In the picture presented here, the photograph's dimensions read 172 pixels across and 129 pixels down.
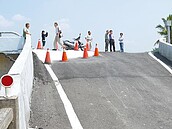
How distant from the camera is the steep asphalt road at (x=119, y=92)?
804cm

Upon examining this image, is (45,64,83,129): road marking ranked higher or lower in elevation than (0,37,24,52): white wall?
lower

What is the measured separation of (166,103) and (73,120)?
2743 millimetres

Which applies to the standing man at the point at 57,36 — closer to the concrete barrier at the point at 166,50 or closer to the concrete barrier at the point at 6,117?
the concrete barrier at the point at 166,50

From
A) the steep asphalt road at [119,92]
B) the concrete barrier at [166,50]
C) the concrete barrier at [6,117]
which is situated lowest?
the steep asphalt road at [119,92]

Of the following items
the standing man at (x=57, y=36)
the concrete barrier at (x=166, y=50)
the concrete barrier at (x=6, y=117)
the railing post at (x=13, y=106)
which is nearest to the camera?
the concrete barrier at (x=6, y=117)

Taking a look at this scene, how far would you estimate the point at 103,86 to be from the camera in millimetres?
10836

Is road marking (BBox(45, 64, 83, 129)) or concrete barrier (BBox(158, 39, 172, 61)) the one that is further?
concrete barrier (BBox(158, 39, 172, 61))

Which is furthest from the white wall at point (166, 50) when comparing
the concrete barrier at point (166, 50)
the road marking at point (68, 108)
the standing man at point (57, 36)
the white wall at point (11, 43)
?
the white wall at point (11, 43)

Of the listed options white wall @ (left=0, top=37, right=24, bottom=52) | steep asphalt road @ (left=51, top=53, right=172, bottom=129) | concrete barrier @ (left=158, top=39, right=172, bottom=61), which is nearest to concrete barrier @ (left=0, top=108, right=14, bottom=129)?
steep asphalt road @ (left=51, top=53, right=172, bottom=129)

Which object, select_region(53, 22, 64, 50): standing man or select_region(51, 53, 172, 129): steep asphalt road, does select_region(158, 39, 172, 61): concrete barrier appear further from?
select_region(53, 22, 64, 50): standing man

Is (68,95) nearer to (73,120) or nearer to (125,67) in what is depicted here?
(73,120)

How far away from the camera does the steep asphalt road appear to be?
804 centimetres

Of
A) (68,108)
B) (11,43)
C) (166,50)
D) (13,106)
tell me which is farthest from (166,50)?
(13,106)

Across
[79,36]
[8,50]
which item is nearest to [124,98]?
[8,50]
